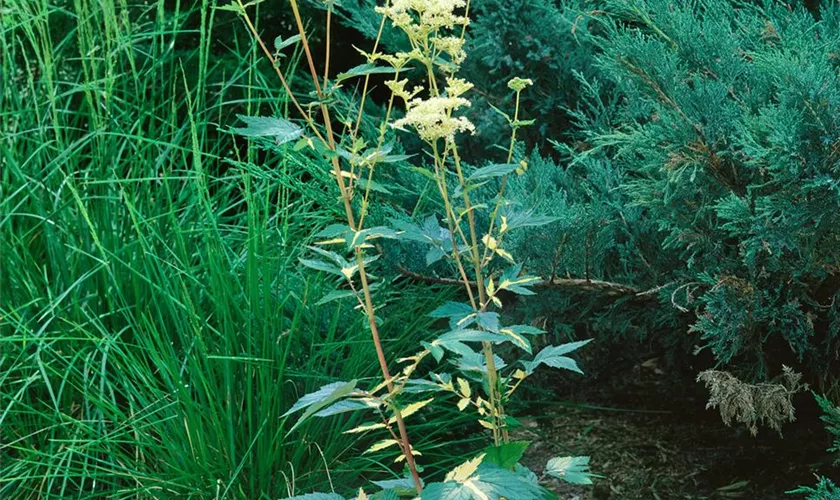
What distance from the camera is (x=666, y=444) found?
9.37ft

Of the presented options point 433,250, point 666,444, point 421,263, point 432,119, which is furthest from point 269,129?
point 666,444

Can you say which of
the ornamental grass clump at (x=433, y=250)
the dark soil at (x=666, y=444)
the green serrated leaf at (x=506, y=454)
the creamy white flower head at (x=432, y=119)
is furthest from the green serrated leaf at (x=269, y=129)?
the dark soil at (x=666, y=444)

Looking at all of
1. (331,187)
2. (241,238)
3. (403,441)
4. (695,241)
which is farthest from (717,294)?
(241,238)

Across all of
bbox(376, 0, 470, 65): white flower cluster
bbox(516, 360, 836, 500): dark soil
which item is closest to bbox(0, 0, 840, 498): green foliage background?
bbox(516, 360, 836, 500): dark soil

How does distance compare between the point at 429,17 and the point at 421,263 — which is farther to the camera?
the point at 421,263

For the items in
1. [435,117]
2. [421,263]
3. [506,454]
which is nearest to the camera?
[435,117]

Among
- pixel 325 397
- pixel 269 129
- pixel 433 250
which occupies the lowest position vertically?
pixel 325 397

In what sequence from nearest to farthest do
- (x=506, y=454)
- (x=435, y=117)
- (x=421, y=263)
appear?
(x=435, y=117), (x=506, y=454), (x=421, y=263)

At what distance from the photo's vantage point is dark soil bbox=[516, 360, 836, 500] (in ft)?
8.61

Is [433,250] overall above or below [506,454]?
above

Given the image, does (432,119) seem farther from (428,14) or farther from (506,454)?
(506,454)

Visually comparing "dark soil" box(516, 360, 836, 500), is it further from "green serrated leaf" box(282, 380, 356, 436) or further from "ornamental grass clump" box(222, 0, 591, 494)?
"green serrated leaf" box(282, 380, 356, 436)

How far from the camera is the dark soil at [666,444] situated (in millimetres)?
2623

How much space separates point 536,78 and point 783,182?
4.16 feet
